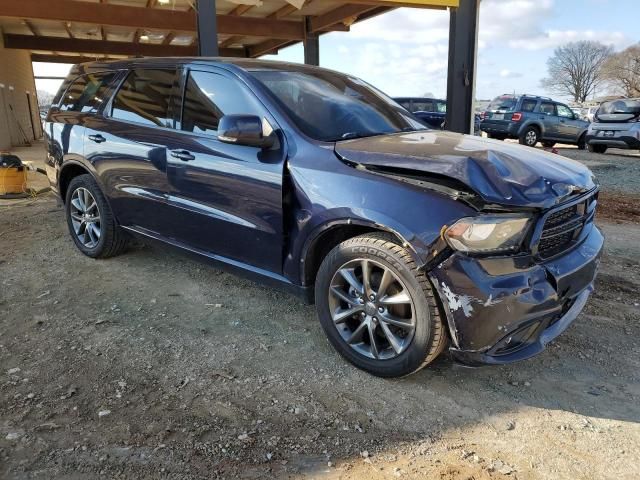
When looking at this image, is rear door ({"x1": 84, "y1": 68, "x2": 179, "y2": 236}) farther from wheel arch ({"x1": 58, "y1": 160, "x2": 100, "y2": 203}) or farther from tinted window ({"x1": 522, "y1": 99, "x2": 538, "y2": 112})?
tinted window ({"x1": 522, "y1": 99, "x2": 538, "y2": 112})

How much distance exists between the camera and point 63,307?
12.3 ft

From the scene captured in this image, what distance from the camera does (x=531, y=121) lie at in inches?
663

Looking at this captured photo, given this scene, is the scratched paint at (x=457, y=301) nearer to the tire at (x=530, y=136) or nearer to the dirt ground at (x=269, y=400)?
the dirt ground at (x=269, y=400)

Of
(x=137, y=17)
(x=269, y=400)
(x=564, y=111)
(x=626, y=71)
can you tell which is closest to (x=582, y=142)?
(x=564, y=111)

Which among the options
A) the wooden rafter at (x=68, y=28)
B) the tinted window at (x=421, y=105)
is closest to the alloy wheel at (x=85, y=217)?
the wooden rafter at (x=68, y=28)

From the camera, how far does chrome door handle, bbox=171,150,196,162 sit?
352cm

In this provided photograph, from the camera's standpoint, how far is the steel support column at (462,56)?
802 centimetres

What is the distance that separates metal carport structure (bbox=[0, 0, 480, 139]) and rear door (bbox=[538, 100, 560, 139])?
26.9 feet

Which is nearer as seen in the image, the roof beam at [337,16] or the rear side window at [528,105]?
the roof beam at [337,16]

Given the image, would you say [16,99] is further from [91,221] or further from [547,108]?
[547,108]

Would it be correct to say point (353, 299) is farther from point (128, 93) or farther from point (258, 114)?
point (128, 93)

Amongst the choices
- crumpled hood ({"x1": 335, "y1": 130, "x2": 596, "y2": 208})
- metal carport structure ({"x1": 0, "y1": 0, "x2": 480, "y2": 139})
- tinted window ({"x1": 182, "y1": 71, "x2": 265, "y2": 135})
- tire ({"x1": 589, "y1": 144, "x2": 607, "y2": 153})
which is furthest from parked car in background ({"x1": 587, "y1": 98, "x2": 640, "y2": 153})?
tinted window ({"x1": 182, "y1": 71, "x2": 265, "y2": 135})

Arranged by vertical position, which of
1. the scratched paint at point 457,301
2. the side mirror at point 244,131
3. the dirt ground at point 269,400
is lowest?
the dirt ground at point 269,400

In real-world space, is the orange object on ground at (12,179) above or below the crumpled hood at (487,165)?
below
